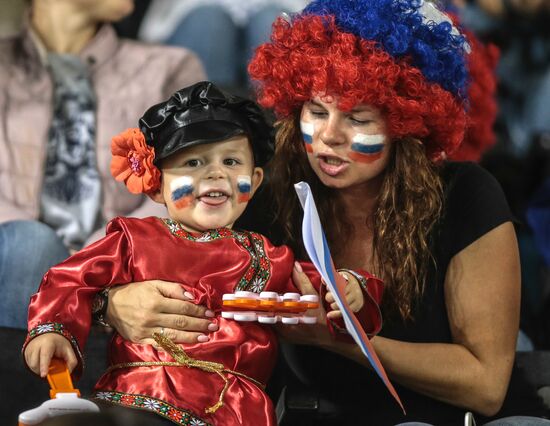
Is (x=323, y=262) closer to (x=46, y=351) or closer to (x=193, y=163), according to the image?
(x=193, y=163)

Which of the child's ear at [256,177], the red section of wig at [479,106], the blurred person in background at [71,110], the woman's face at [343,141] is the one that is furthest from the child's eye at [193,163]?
the red section of wig at [479,106]

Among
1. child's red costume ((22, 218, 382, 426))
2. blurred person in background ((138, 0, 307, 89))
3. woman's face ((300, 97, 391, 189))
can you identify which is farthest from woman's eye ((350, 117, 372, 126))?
blurred person in background ((138, 0, 307, 89))

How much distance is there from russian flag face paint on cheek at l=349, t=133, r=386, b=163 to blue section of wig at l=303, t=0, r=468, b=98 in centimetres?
14

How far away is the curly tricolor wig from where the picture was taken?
1823 mm

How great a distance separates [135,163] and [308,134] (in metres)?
0.31

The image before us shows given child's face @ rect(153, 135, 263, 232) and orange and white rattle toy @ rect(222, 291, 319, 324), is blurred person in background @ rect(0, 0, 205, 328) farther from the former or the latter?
orange and white rattle toy @ rect(222, 291, 319, 324)

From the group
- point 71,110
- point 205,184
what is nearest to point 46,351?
point 205,184

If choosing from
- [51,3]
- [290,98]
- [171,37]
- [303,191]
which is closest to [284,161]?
[290,98]

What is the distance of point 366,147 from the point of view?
1.84 m

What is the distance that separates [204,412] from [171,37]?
68.1 inches

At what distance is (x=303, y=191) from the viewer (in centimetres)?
160

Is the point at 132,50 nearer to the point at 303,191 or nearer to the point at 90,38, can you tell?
the point at 90,38

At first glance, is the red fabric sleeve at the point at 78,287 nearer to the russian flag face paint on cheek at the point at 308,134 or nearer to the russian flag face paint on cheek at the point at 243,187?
the russian flag face paint on cheek at the point at 243,187

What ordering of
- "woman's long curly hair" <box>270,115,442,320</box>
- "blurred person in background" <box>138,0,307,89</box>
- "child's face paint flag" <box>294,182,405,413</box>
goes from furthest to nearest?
"blurred person in background" <box>138,0,307,89</box>
"woman's long curly hair" <box>270,115,442,320</box>
"child's face paint flag" <box>294,182,405,413</box>
